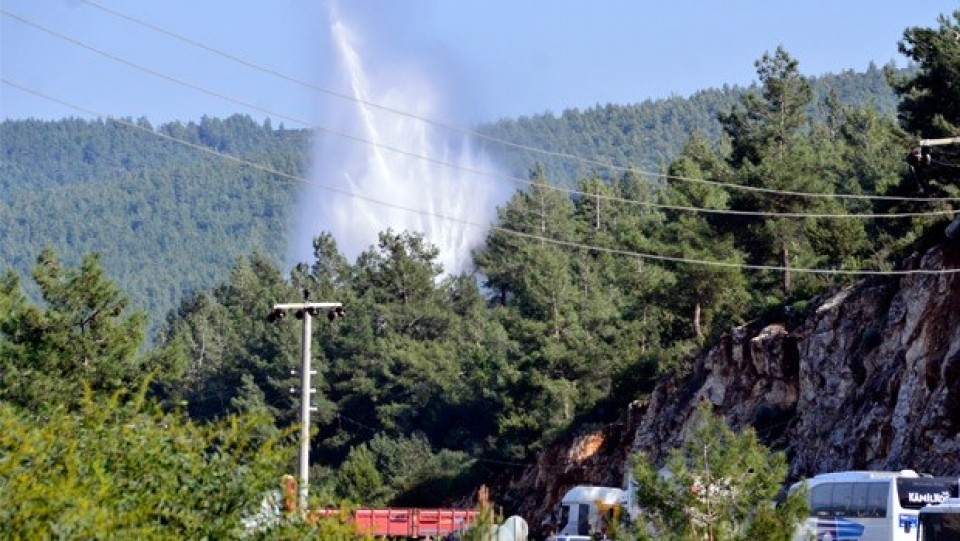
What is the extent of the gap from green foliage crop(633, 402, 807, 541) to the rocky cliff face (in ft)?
56.2

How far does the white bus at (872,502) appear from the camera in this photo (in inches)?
1407

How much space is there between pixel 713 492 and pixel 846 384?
26.1 meters

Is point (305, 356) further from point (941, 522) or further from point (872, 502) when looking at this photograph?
point (941, 522)

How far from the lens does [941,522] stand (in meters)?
30.9

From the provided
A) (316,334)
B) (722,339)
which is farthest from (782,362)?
(316,334)

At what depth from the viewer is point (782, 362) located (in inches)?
2211

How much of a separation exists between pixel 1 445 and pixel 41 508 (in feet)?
4.94

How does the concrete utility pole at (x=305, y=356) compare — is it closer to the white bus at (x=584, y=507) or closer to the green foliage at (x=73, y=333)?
the white bus at (x=584, y=507)

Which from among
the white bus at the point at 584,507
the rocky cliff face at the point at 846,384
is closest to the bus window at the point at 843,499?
the rocky cliff face at the point at 846,384

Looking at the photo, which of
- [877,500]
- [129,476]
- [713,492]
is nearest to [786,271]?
[877,500]

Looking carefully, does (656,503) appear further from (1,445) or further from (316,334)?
(316,334)

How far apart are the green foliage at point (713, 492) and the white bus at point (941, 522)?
563 centimetres

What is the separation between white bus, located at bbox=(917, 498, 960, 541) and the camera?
3059 cm

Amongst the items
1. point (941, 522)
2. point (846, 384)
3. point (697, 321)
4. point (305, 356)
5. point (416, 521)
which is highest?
point (697, 321)
